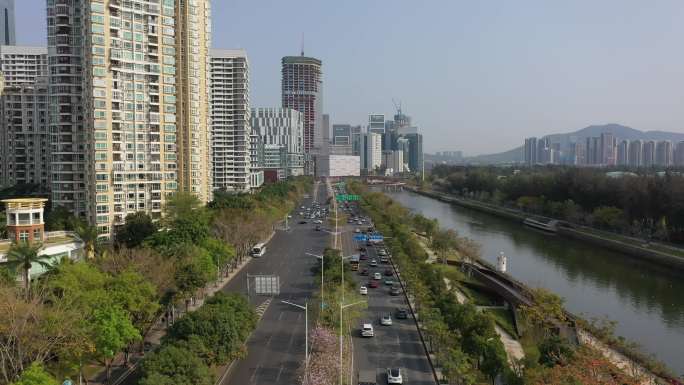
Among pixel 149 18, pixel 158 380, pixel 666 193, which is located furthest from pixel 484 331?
pixel 666 193

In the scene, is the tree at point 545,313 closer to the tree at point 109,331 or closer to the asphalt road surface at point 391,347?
the asphalt road surface at point 391,347

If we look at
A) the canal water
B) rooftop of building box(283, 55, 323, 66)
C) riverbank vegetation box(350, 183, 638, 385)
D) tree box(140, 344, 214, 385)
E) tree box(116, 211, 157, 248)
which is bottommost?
the canal water

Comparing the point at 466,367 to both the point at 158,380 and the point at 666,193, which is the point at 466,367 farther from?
the point at 666,193

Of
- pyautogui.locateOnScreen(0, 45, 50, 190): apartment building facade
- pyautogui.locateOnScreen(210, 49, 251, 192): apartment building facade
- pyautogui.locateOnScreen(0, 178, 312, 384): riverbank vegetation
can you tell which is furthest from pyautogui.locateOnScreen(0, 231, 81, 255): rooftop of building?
pyautogui.locateOnScreen(210, 49, 251, 192): apartment building facade

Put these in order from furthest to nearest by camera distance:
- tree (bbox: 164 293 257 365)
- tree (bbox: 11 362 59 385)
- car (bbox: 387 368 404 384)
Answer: car (bbox: 387 368 404 384)
tree (bbox: 164 293 257 365)
tree (bbox: 11 362 59 385)

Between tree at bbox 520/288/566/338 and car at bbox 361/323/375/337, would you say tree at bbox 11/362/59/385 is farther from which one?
tree at bbox 520/288/566/338
